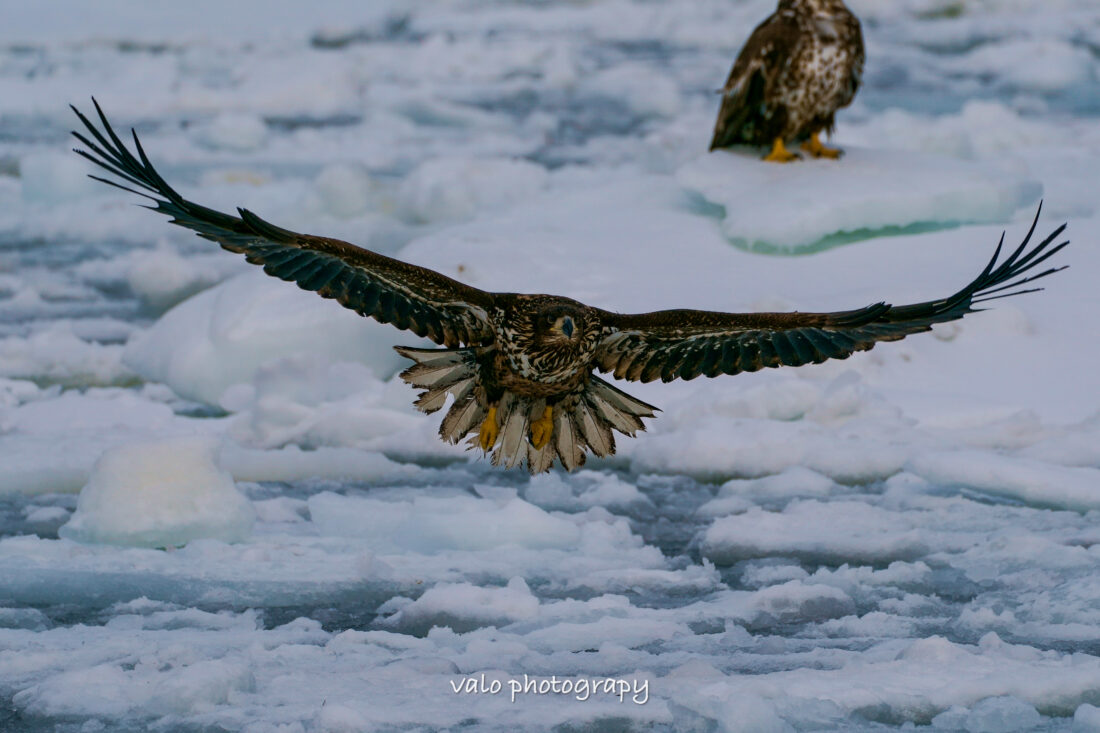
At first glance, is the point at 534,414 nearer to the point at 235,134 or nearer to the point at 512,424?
the point at 512,424

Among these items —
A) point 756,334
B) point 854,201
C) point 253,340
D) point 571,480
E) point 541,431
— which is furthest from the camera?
point 854,201

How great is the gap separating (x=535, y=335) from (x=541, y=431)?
0.45 m

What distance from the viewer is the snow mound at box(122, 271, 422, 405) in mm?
7113

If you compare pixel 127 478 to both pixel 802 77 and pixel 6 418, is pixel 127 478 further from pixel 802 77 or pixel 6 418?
pixel 802 77

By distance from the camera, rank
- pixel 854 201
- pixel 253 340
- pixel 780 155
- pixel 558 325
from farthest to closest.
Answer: pixel 780 155 → pixel 854 201 → pixel 253 340 → pixel 558 325

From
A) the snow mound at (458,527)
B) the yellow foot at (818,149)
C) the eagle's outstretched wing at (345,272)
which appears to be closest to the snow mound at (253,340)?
the snow mound at (458,527)

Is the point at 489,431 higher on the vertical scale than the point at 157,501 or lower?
higher

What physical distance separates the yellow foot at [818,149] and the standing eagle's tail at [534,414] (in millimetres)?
4678

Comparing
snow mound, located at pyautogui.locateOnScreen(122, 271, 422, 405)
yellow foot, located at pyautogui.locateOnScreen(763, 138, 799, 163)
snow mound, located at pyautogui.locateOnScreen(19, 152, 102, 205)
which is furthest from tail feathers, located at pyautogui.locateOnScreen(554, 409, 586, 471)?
snow mound, located at pyautogui.locateOnScreen(19, 152, 102, 205)

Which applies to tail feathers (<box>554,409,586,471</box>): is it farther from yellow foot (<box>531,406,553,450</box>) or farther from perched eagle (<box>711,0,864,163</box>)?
perched eagle (<box>711,0,864,163</box>)

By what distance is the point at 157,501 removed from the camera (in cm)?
516

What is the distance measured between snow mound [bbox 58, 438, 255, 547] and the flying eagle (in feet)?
3.32

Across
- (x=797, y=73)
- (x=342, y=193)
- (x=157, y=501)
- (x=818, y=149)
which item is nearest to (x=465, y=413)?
(x=157, y=501)

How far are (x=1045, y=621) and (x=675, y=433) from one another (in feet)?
6.70
